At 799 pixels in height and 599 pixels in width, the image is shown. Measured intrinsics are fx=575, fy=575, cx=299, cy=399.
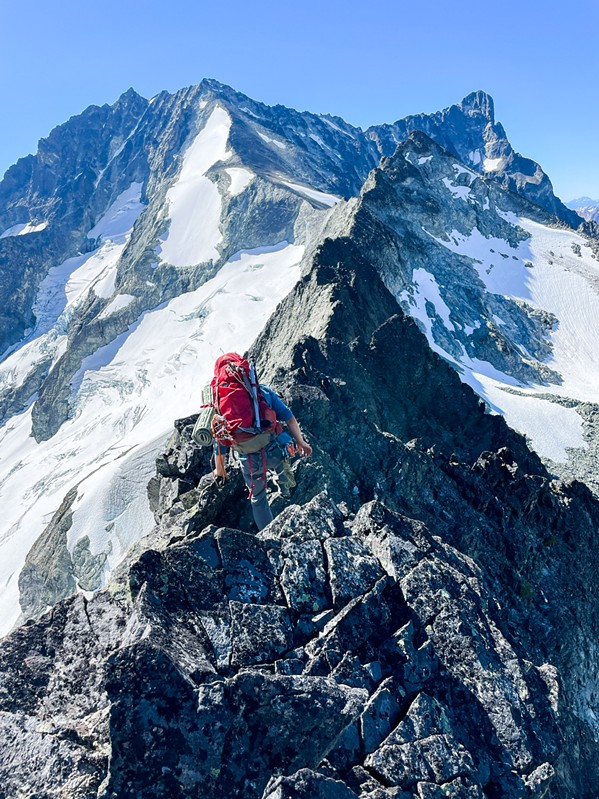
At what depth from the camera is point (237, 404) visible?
1082 centimetres

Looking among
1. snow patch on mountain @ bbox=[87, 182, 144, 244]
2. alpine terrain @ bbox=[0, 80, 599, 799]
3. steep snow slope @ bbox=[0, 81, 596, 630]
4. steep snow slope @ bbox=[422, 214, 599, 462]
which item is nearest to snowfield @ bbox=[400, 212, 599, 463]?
steep snow slope @ bbox=[422, 214, 599, 462]

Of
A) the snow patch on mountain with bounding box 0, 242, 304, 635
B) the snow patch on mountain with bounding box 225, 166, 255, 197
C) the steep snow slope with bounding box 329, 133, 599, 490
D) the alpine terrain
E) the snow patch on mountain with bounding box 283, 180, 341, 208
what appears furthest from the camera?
the snow patch on mountain with bounding box 225, 166, 255, 197

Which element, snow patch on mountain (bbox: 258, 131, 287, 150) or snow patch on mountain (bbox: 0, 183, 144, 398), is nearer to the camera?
snow patch on mountain (bbox: 0, 183, 144, 398)

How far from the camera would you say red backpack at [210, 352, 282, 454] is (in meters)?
10.8

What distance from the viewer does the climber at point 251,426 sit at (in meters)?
10.8

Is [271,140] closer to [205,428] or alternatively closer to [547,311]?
[547,311]

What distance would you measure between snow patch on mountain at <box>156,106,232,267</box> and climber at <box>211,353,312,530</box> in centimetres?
7648

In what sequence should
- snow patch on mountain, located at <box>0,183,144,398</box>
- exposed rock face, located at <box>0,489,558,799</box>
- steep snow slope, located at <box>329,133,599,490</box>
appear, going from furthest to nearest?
snow patch on mountain, located at <box>0,183,144,398</box> → steep snow slope, located at <box>329,133,599,490</box> → exposed rock face, located at <box>0,489,558,799</box>

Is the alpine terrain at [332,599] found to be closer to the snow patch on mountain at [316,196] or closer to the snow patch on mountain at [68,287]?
the snow patch on mountain at [316,196]

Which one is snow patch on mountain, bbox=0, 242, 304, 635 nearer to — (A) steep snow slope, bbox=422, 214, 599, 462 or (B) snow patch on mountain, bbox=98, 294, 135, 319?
(B) snow patch on mountain, bbox=98, 294, 135, 319

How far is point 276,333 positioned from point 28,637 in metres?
36.8

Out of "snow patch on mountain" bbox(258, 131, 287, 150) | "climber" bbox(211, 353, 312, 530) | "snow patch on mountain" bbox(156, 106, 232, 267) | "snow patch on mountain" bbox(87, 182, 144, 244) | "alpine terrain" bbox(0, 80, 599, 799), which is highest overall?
"snow patch on mountain" bbox(87, 182, 144, 244)

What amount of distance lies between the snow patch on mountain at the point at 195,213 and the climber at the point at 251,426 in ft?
251

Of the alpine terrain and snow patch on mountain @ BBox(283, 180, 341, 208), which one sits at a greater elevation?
snow patch on mountain @ BBox(283, 180, 341, 208)
